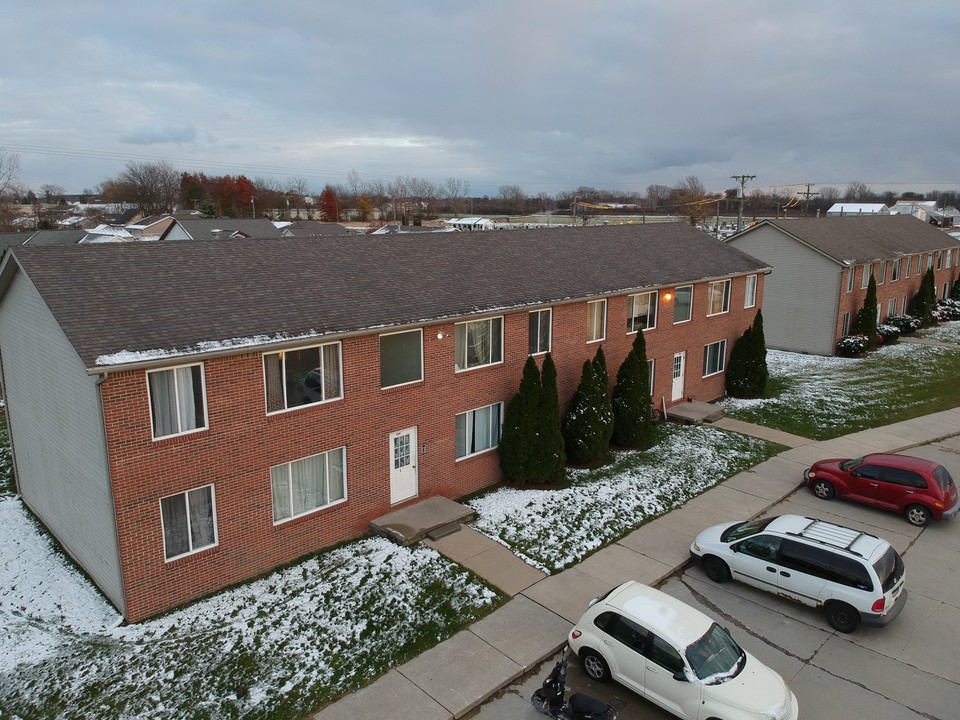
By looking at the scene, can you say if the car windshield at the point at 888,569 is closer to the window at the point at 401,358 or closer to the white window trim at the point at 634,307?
the window at the point at 401,358

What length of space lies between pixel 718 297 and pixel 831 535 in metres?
14.9

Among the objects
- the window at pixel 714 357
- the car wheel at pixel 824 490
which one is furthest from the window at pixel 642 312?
the car wheel at pixel 824 490

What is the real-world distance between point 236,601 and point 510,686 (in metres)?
5.48

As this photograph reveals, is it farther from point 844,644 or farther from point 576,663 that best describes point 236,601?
point 844,644

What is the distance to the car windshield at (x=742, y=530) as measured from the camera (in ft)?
44.0

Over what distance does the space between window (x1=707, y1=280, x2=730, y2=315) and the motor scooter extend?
1893 centimetres

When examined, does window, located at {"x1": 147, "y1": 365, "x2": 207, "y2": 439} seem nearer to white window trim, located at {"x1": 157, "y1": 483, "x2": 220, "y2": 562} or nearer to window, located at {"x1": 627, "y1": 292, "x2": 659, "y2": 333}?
white window trim, located at {"x1": 157, "y1": 483, "x2": 220, "y2": 562}

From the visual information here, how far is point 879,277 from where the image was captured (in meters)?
39.0

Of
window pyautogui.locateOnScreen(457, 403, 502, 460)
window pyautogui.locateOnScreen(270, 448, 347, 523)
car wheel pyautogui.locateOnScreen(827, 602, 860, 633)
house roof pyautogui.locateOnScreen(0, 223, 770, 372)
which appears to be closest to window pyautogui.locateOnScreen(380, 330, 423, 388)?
house roof pyautogui.locateOnScreen(0, 223, 770, 372)

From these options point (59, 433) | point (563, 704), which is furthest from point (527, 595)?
point (59, 433)

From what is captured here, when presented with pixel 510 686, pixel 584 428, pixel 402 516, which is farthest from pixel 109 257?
pixel 584 428

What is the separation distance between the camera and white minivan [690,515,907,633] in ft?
38.1

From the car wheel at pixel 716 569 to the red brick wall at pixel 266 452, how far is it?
6.28 m

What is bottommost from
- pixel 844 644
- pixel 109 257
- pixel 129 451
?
pixel 844 644
